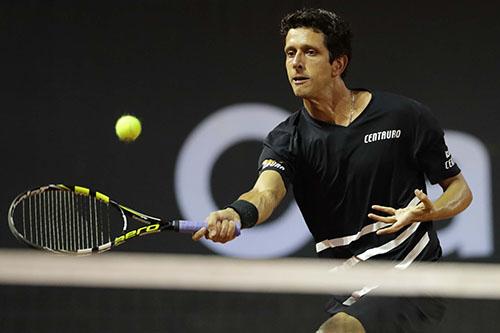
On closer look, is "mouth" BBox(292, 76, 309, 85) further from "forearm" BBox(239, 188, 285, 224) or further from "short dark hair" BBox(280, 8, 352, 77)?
"forearm" BBox(239, 188, 285, 224)

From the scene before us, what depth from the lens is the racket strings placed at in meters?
4.87

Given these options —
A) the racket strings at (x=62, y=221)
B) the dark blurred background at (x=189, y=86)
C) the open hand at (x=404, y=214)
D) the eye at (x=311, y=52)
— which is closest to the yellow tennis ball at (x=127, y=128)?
the dark blurred background at (x=189, y=86)

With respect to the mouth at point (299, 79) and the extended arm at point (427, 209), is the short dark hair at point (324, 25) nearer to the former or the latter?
the mouth at point (299, 79)

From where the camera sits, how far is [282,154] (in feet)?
14.0

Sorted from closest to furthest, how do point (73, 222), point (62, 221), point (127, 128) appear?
point (73, 222) → point (62, 221) → point (127, 128)

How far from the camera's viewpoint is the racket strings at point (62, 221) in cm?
487

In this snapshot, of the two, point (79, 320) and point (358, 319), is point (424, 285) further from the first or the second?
point (79, 320)

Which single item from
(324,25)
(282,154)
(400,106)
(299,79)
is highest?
(324,25)

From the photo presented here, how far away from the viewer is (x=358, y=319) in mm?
4098

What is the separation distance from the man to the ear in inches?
0.8

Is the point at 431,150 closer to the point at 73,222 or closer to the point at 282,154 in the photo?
the point at 282,154

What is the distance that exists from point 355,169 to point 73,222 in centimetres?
150

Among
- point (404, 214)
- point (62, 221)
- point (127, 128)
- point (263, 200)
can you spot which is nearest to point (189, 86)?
point (127, 128)

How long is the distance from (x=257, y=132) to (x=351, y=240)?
2.20 metres
